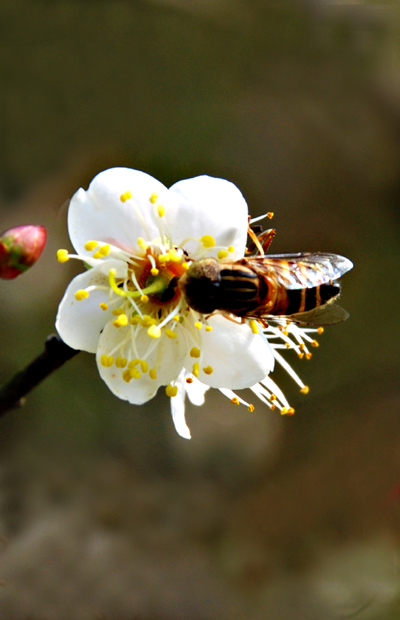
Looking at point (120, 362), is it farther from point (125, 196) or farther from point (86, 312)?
point (125, 196)

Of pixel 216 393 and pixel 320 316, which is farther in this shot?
pixel 216 393

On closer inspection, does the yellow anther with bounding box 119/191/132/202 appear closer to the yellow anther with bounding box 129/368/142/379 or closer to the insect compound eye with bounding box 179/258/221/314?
the insect compound eye with bounding box 179/258/221/314

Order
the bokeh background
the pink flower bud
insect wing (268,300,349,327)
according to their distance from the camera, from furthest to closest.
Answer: the bokeh background < insect wing (268,300,349,327) < the pink flower bud

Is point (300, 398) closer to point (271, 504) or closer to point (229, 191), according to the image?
point (271, 504)

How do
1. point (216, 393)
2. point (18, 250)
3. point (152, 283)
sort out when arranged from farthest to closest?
point (216, 393) → point (152, 283) → point (18, 250)

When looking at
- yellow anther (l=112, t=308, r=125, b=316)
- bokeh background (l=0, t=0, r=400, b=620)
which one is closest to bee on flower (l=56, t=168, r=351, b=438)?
yellow anther (l=112, t=308, r=125, b=316)

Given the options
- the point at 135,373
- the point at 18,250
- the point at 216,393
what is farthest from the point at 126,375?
the point at 216,393

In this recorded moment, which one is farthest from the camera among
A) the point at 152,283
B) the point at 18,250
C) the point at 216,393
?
the point at 216,393

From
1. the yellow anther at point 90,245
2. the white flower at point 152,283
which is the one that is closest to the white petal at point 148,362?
the white flower at point 152,283
